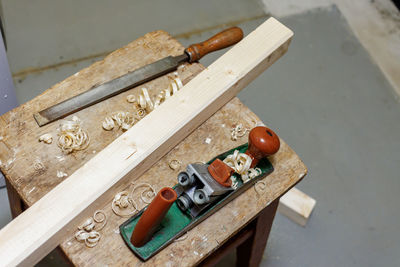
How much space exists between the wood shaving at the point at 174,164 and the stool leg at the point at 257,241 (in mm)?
294

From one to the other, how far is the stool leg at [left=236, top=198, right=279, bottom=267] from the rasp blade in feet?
1.69

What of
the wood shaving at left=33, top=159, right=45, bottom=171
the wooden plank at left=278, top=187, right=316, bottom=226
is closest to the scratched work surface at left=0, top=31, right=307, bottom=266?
the wood shaving at left=33, top=159, right=45, bottom=171

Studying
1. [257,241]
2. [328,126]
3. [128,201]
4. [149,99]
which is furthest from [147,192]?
[328,126]

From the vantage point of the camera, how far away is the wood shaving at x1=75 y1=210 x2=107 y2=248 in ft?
4.02

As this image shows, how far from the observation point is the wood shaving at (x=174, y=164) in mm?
1354

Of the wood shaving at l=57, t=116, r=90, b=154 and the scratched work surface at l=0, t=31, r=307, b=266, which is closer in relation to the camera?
the scratched work surface at l=0, t=31, r=307, b=266

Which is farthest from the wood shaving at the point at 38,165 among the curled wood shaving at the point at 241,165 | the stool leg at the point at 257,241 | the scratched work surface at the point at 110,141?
the stool leg at the point at 257,241

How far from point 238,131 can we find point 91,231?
49 cm

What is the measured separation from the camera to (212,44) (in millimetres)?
1541

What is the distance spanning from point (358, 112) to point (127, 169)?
4.87ft

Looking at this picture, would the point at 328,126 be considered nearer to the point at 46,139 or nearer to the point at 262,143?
the point at 262,143

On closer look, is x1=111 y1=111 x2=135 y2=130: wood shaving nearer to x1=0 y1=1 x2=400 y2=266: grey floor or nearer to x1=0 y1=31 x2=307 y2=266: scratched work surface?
x1=0 y1=31 x2=307 y2=266: scratched work surface

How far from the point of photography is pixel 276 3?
9.05 feet

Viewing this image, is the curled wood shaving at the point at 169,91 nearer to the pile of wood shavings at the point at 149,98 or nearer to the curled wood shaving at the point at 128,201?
the pile of wood shavings at the point at 149,98
